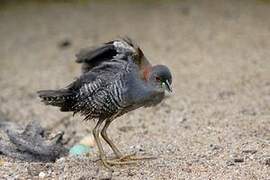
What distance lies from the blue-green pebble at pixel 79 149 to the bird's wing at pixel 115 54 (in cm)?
76

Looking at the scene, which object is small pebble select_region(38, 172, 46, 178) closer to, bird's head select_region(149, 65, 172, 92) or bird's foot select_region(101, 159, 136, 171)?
bird's foot select_region(101, 159, 136, 171)

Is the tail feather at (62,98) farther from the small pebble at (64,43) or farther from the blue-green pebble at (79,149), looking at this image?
the small pebble at (64,43)

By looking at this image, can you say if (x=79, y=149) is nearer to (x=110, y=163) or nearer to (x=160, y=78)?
(x=110, y=163)

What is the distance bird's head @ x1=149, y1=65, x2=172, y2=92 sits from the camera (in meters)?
5.37

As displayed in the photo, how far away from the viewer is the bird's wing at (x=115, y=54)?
5434 millimetres

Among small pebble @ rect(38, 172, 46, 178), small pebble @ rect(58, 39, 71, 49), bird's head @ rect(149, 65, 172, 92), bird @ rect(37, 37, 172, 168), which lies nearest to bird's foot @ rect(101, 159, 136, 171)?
bird @ rect(37, 37, 172, 168)

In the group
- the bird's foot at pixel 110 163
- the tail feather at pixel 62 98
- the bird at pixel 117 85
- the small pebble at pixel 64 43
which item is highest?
the bird at pixel 117 85

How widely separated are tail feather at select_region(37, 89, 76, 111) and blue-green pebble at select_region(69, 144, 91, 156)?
540 mm

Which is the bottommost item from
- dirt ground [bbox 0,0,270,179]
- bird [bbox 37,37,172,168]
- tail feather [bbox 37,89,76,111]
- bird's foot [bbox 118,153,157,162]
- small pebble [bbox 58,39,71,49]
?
small pebble [bbox 58,39,71,49]

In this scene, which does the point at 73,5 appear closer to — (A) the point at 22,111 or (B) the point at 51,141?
(A) the point at 22,111

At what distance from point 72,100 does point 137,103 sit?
524mm

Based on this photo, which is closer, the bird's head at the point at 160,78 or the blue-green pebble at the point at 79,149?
the bird's head at the point at 160,78

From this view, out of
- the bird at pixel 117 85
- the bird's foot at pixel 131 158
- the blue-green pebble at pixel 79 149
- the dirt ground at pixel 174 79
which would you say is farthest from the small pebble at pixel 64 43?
the bird's foot at pixel 131 158

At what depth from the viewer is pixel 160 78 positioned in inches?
212
